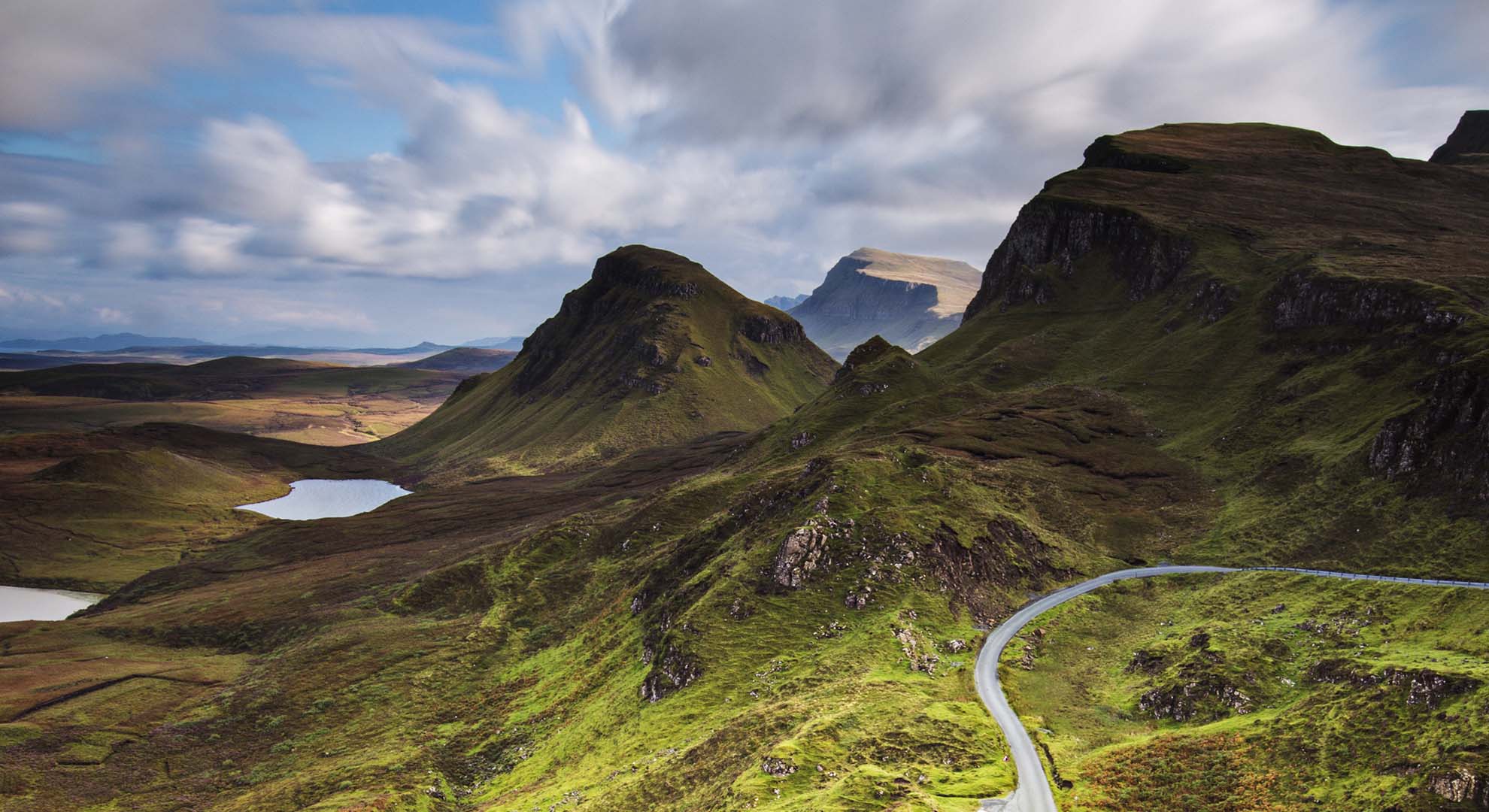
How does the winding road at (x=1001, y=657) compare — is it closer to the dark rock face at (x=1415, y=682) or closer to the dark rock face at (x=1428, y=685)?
the dark rock face at (x=1415, y=682)

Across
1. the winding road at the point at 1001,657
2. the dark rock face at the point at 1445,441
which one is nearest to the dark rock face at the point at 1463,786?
the winding road at the point at 1001,657

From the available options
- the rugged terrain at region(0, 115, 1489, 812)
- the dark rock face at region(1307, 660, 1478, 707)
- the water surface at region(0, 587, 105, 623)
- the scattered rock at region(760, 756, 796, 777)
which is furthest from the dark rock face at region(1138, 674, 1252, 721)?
the water surface at region(0, 587, 105, 623)

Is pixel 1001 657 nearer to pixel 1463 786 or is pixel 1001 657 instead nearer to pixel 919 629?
pixel 919 629

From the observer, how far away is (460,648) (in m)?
116

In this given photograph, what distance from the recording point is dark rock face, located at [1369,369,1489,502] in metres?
88.8

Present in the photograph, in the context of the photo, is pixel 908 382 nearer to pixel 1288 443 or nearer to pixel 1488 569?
pixel 1288 443

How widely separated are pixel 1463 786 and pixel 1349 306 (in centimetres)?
13847

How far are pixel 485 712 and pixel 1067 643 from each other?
76.4 m

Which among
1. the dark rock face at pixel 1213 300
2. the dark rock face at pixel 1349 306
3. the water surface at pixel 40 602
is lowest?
the water surface at pixel 40 602

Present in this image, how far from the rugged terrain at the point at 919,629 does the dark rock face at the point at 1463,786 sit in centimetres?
17

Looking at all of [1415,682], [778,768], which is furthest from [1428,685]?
[778,768]

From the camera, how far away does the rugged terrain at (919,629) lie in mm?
55375

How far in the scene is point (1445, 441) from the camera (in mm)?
94062

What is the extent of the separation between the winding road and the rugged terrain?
154 cm
